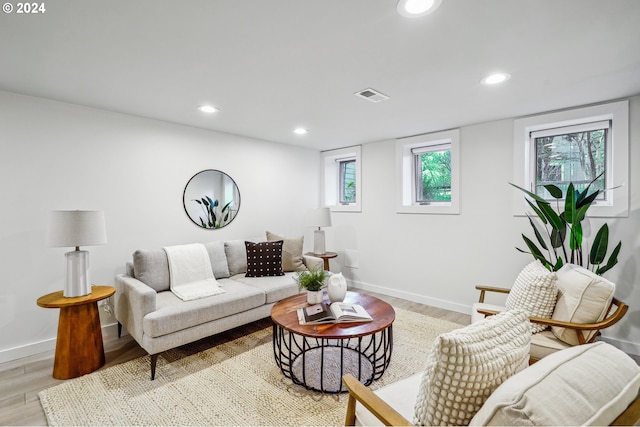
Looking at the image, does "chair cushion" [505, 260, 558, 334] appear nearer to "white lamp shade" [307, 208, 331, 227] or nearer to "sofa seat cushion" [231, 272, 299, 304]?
"sofa seat cushion" [231, 272, 299, 304]

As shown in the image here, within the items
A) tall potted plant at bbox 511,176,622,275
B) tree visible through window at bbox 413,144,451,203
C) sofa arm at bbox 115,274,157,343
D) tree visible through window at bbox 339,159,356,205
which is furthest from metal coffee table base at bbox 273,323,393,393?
tree visible through window at bbox 339,159,356,205

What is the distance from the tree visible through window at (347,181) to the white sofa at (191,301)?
5.92ft

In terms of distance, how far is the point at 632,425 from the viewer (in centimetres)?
85

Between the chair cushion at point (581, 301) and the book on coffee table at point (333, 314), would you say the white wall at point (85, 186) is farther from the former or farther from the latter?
the chair cushion at point (581, 301)

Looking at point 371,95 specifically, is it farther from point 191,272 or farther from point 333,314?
point 191,272

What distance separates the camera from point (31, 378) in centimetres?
235

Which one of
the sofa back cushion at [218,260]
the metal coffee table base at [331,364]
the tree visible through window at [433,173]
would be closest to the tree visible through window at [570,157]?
the tree visible through window at [433,173]

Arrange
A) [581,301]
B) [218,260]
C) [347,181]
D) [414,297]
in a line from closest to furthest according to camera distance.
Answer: [581,301] < [218,260] < [414,297] < [347,181]

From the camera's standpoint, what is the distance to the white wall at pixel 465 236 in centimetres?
274

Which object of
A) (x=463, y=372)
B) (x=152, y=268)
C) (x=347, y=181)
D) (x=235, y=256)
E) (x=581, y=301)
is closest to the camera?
(x=463, y=372)

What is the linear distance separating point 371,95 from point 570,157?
2310mm

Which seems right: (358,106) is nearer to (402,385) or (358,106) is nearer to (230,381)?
(402,385)

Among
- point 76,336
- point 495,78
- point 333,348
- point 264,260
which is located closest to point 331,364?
point 333,348

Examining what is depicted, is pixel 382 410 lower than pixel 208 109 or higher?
lower
